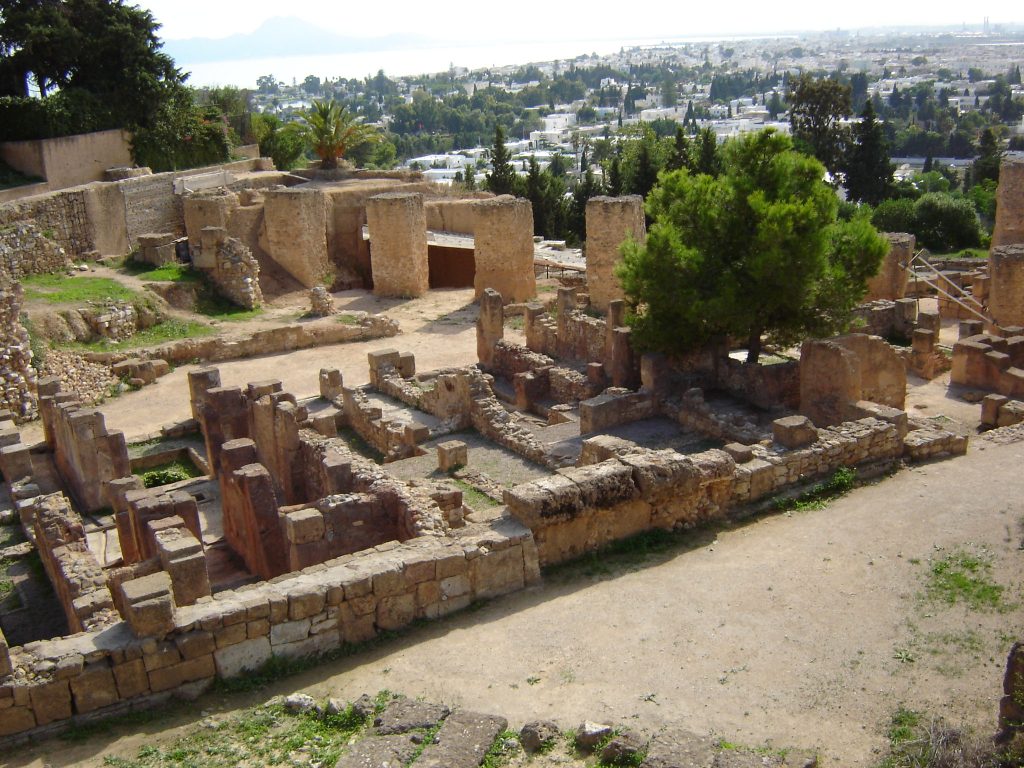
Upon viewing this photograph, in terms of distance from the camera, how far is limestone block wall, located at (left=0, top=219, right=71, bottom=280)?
83.2 ft

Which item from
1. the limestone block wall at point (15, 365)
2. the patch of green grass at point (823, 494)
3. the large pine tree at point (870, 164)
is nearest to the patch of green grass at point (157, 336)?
the limestone block wall at point (15, 365)

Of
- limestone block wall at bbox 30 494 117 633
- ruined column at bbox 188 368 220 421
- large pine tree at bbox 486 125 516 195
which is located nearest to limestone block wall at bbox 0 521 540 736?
limestone block wall at bbox 30 494 117 633

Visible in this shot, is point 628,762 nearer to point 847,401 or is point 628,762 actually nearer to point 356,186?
point 847,401

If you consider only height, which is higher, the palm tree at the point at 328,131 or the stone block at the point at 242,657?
the palm tree at the point at 328,131

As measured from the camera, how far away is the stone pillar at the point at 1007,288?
22312mm

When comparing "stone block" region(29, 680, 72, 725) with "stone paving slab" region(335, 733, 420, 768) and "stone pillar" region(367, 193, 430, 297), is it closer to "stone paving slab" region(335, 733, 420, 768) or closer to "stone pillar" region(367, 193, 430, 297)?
"stone paving slab" region(335, 733, 420, 768)

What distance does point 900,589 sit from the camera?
9836 millimetres

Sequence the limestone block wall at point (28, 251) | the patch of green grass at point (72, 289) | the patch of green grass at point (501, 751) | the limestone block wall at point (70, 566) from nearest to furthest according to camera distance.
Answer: the patch of green grass at point (501, 751)
the limestone block wall at point (70, 566)
the patch of green grass at point (72, 289)
the limestone block wall at point (28, 251)

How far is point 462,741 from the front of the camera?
7.64m

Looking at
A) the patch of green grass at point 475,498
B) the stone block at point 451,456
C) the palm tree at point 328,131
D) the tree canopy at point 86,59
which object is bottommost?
the patch of green grass at point 475,498

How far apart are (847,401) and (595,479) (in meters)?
5.67

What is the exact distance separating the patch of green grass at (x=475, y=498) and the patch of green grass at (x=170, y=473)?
520 centimetres

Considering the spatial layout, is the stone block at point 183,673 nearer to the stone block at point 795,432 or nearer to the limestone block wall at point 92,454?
the stone block at point 795,432

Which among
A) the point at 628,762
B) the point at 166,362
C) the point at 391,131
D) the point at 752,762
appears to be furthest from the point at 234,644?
the point at 391,131
